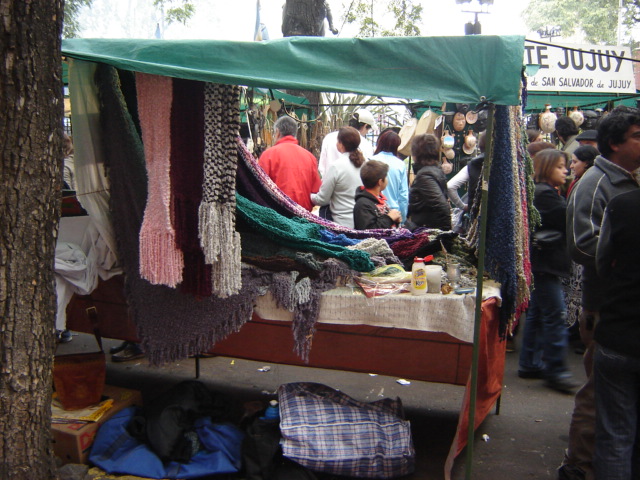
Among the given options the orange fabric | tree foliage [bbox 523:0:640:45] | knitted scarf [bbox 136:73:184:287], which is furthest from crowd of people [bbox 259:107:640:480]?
tree foliage [bbox 523:0:640:45]

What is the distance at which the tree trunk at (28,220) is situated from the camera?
2.20 metres

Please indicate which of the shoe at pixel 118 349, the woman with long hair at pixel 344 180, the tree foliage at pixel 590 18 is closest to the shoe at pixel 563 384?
the woman with long hair at pixel 344 180

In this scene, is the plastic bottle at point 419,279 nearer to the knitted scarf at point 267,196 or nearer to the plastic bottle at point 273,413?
the knitted scarf at point 267,196

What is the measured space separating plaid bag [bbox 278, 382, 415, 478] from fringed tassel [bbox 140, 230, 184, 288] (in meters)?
0.93

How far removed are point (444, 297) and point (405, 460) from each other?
2.96 ft

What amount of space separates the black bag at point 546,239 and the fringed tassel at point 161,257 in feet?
8.30

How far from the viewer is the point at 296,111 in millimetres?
8297

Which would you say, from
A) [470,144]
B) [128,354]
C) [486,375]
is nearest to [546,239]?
[486,375]

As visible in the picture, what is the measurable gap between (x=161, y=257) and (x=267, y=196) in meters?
1.21

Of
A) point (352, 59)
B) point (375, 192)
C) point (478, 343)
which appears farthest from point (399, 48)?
point (375, 192)

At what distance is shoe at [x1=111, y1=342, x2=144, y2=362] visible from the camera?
482 cm

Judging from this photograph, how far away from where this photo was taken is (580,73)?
27.1 feet

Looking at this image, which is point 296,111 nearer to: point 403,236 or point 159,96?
point 403,236

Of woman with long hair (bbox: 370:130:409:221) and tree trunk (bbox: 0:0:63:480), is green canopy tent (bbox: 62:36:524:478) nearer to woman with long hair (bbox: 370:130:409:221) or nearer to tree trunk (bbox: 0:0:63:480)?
tree trunk (bbox: 0:0:63:480)
